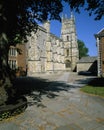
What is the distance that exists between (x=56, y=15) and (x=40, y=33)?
112 ft

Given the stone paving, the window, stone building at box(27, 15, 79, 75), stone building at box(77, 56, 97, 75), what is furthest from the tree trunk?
stone building at box(77, 56, 97, 75)

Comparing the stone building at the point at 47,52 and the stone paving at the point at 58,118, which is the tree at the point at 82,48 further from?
the stone paving at the point at 58,118

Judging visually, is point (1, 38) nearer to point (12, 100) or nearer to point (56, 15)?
point (12, 100)

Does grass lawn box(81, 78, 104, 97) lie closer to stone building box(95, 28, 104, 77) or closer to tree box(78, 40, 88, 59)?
stone building box(95, 28, 104, 77)

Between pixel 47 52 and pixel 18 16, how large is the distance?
3903 centimetres

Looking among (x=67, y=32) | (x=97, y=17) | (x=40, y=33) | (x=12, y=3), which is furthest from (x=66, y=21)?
(x=12, y=3)

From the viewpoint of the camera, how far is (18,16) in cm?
1298

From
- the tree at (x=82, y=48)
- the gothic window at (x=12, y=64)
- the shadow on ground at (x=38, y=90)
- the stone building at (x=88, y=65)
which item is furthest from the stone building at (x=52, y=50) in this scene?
the tree at (x=82, y=48)

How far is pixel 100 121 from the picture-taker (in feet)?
22.4

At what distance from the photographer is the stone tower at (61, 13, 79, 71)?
226ft

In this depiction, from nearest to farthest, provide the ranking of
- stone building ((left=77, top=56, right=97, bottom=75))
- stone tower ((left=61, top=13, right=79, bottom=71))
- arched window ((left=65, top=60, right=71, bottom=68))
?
stone building ((left=77, top=56, right=97, bottom=75)) → stone tower ((left=61, top=13, right=79, bottom=71)) → arched window ((left=65, top=60, right=71, bottom=68))

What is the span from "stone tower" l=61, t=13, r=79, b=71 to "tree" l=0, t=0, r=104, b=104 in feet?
177

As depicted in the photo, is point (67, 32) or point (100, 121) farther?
point (67, 32)

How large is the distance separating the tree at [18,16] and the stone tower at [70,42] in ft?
177
